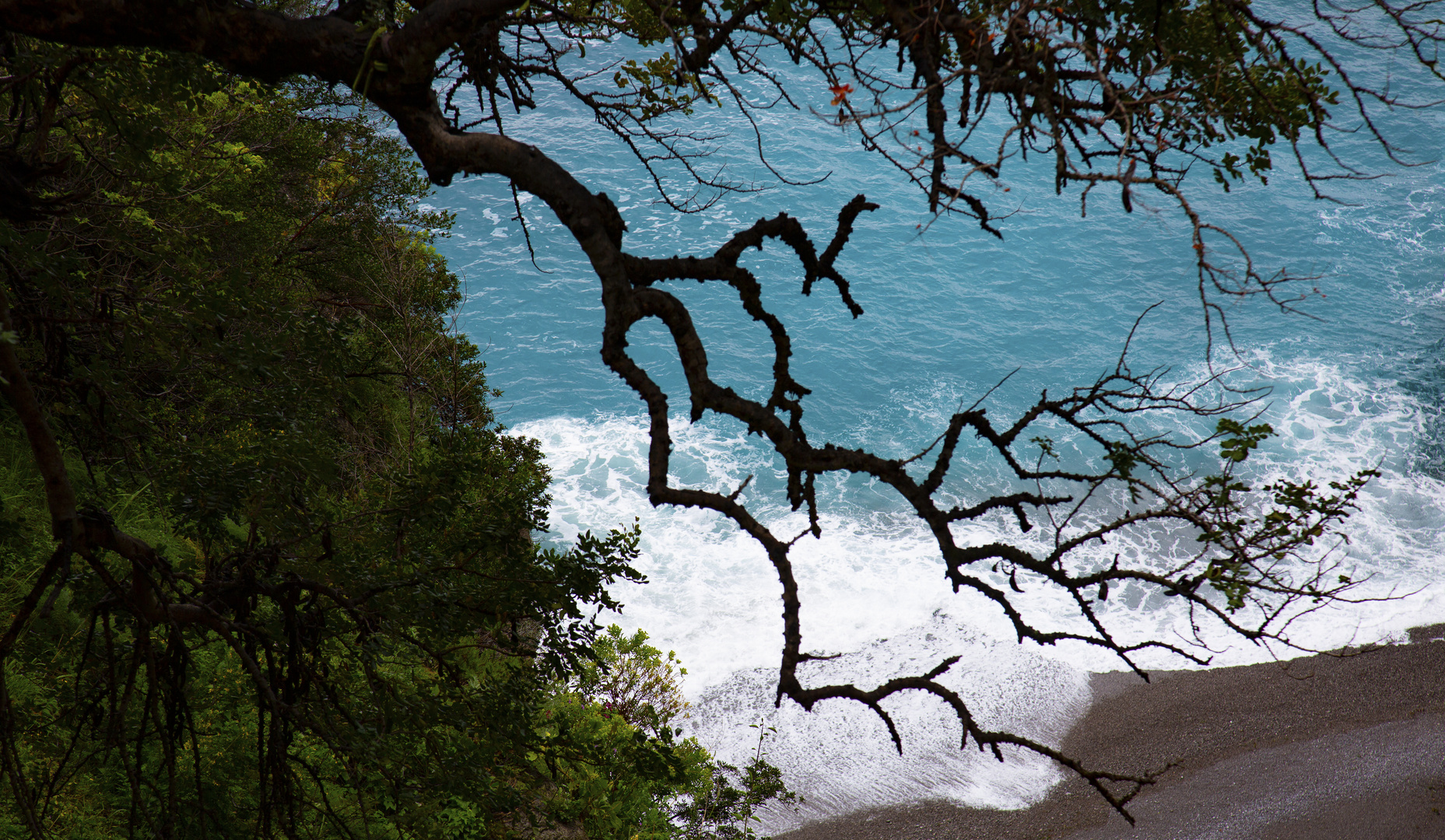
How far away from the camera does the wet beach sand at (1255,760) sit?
945 centimetres

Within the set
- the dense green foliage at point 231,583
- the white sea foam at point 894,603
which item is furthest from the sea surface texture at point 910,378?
the dense green foliage at point 231,583

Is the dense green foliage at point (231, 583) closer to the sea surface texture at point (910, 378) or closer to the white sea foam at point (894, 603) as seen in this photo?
the white sea foam at point (894, 603)

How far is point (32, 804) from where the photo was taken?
211 cm

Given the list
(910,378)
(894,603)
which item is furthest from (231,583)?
(910,378)

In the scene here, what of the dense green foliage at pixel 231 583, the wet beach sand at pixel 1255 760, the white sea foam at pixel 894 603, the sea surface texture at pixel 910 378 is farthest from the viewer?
the sea surface texture at pixel 910 378

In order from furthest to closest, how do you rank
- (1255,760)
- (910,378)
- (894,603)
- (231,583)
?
1. (910,378)
2. (894,603)
3. (1255,760)
4. (231,583)

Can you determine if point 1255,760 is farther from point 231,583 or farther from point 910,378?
point 231,583

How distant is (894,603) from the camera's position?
48.4ft

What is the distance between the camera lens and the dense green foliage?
11.0 ft

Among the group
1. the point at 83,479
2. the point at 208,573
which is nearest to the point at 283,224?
the point at 83,479

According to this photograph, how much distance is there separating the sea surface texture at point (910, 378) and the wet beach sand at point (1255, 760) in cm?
45

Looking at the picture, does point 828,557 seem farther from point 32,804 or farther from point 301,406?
point 32,804

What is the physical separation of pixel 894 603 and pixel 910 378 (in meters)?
6.90

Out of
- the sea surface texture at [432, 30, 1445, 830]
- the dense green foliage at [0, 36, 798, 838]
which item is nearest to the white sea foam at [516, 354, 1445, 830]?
the sea surface texture at [432, 30, 1445, 830]
